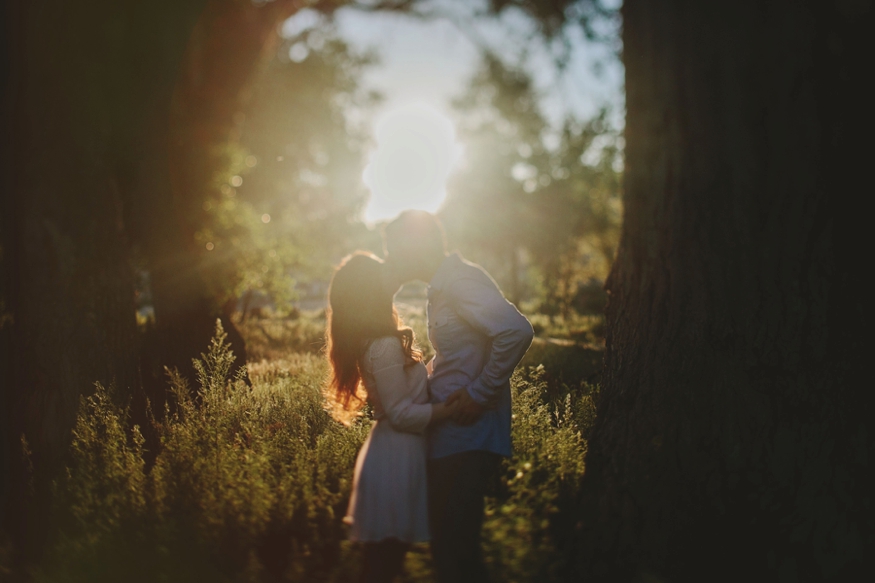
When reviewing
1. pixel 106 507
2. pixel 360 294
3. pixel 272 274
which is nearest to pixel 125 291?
pixel 106 507

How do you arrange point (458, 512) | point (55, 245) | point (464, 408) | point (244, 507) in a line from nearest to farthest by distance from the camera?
1. point (458, 512)
2. point (464, 408)
3. point (244, 507)
4. point (55, 245)

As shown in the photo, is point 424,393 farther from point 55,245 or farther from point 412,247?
point 55,245

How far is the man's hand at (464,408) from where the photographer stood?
9.21ft

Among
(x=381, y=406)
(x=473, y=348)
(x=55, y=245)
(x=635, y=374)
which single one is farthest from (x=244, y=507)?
(x=55, y=245)

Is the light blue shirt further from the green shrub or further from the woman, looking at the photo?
the green shrub

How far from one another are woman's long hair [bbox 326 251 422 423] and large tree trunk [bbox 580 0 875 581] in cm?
140

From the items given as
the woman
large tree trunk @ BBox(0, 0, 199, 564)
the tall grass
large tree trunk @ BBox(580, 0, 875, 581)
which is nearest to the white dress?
the woman

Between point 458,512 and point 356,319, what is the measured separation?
105 cm

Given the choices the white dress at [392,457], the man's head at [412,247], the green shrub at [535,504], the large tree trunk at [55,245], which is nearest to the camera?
the white dress at [392,457]

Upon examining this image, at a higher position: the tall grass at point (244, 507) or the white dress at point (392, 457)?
the white dress at point (392, 457)

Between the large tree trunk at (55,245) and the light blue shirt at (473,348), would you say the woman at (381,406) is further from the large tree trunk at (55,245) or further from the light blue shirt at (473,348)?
the large tree trunk at (55,245)

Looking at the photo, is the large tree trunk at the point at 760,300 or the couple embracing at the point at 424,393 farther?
the large tree trunk at the point at 760,300

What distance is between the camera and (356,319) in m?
2.85

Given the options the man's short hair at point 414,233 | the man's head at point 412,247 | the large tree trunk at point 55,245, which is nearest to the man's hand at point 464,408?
the man's head at point 412,247
